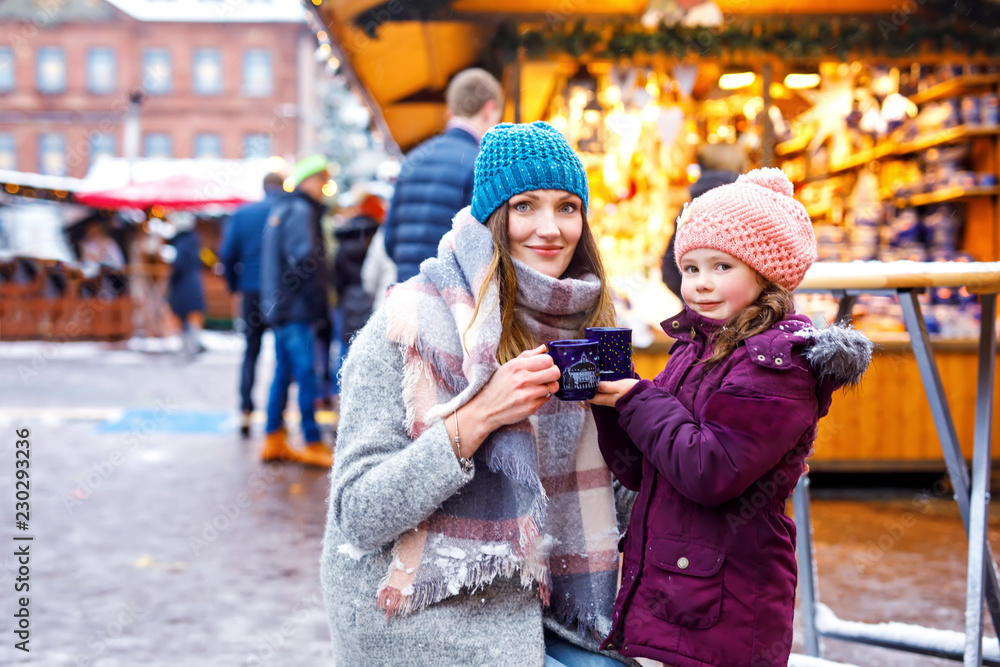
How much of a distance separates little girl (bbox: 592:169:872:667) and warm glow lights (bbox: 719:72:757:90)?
481 cm

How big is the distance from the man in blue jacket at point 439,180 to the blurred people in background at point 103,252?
1276 centimetres

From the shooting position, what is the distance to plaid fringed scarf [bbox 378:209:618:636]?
1.50 metres

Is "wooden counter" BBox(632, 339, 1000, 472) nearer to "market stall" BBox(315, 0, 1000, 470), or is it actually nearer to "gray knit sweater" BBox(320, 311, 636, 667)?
"market stall" BBox(315, 0, 1000, 470)

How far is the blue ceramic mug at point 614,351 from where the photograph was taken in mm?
1483

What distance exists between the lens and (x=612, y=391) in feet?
4.91

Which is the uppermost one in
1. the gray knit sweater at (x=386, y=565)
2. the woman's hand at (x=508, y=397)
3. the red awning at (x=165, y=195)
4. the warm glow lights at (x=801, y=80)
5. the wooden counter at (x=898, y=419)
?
the warm glow lights at (x=801, y=80)

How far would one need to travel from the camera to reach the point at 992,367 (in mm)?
2104

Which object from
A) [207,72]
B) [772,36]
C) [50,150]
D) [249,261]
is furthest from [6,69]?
[772,36]

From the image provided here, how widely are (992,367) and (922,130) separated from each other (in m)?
4.83

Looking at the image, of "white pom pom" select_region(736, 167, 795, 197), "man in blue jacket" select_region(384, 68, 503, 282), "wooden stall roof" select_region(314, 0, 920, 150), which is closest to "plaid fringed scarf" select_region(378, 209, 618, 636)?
"white pom pom" select_region(736, 167, 795, 197)

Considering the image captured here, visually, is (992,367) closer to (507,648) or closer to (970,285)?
(970,285)

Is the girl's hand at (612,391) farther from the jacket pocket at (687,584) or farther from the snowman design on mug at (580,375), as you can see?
the jacket pocket at (687,584)

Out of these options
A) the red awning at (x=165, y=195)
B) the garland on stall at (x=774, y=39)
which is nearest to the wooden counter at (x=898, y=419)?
the garland on stall at (x=774, y=39)

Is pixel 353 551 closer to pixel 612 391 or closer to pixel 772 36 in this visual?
pixel 612 391
